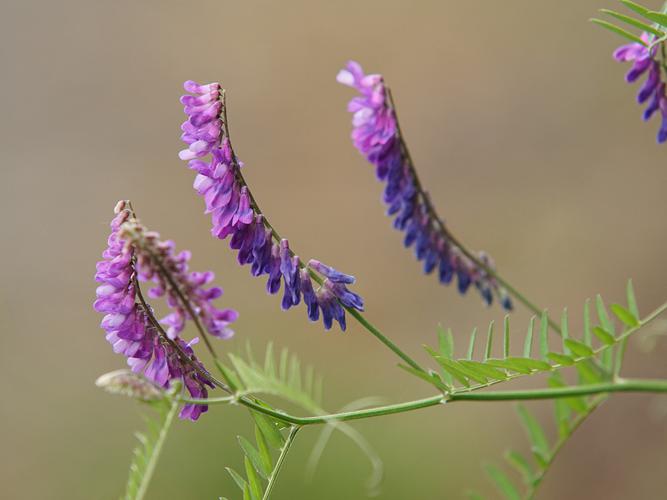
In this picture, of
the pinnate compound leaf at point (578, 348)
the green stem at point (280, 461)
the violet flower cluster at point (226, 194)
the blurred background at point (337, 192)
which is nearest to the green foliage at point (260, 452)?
the green stem at point (280, 461)

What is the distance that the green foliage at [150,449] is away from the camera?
560 mm

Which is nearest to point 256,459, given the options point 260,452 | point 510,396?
point 260,452

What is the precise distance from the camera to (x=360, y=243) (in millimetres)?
4395

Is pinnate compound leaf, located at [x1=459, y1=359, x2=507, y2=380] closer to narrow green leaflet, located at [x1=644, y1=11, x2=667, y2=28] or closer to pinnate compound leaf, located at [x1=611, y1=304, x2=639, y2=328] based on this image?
pinnate compound leaf, located at [x1=611, y1=304, x2=639, y2=328]

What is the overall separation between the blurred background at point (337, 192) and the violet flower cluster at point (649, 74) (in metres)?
2.20

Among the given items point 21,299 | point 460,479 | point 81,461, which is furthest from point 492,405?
point 21,299

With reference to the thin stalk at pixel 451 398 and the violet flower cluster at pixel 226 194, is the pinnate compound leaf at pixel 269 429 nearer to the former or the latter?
the thin stalk at pixel 451 398

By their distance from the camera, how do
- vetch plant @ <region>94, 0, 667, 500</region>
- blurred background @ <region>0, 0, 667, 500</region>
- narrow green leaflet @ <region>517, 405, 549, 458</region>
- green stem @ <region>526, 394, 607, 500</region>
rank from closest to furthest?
1. vetch plant @ <region>94, 0, 667, 500</region>
2. green stem @ <region>526, 394, 607, 500</region>
3. narrow green leaflet @ <region>517, 405, 549, 458</region>
4. blurred background @ <region>0, 0, 667, 500</region>

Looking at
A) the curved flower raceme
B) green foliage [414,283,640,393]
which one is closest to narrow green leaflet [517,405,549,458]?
green foliage [414,283,640,393]

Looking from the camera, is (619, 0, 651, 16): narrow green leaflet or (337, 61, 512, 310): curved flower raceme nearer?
(619, 0, 651, 16): narrow green leaflet

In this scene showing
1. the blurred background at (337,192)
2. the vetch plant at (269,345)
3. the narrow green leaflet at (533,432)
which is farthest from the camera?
the blurred background at (337,192)

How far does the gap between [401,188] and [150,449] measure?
43cm

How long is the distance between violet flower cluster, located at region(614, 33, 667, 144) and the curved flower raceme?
0.23 meters

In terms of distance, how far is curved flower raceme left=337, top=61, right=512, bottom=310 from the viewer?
85 cm
